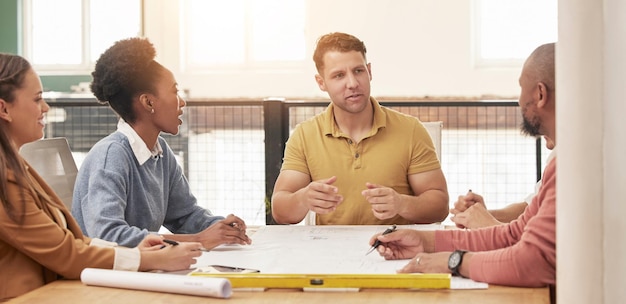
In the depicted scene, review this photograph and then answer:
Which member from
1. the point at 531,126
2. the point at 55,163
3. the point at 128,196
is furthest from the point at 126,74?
the point at 531,126

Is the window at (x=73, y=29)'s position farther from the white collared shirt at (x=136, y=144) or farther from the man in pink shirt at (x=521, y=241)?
the man in pink shirt at (x=521, y=241)

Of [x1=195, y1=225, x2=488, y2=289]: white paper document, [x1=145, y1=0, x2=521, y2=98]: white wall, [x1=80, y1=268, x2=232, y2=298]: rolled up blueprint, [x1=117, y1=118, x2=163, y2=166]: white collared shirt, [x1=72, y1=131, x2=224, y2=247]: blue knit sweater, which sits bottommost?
[x1=195, y1=225, x2=488, y2=289]: white paper document

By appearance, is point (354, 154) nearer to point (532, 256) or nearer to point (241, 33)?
point (532, 256)

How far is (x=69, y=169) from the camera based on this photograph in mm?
3164

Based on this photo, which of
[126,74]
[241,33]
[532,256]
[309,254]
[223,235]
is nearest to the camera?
[532,256]

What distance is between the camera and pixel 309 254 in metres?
2.36

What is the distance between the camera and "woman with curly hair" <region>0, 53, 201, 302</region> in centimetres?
195

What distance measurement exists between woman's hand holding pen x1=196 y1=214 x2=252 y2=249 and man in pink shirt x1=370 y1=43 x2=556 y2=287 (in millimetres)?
408

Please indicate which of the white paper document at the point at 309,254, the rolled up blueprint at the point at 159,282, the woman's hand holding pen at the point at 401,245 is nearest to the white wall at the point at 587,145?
the white paper document at the point at 309,254

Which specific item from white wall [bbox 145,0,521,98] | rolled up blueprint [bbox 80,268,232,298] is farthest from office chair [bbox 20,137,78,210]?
white wall [bbox 145,0,521,98]

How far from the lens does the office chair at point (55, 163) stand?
304 centimetres

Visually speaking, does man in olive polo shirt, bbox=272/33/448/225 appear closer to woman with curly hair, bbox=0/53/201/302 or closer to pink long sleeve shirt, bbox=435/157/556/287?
woman with curly hair, bbox=0/53/201/302

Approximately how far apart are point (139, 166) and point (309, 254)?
0.62 metres

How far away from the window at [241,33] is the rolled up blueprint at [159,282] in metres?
7.20
